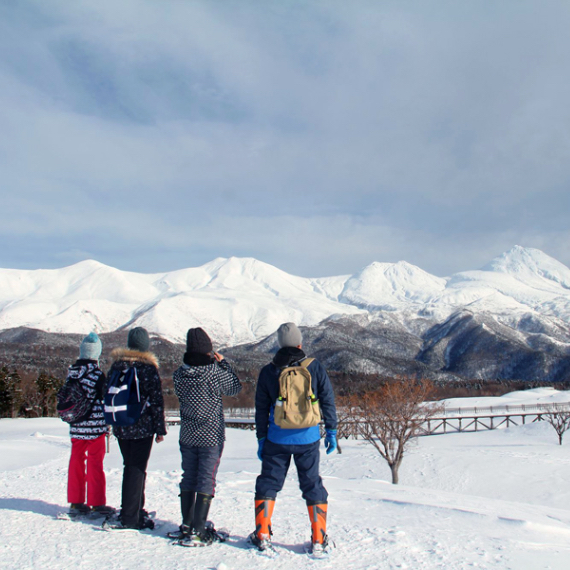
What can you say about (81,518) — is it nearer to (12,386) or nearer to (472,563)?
(472,563)

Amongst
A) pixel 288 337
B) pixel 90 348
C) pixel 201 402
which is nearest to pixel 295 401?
pixel 288 337

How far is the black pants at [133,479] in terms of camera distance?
5.21m

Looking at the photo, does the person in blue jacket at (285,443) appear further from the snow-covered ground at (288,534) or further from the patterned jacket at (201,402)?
the patterned jacket at (201,402)

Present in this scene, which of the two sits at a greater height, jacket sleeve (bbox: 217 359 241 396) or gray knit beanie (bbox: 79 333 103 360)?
gray knit beanie (bbox: 79 333 103 360)

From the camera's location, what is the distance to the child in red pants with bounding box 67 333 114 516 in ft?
18.8

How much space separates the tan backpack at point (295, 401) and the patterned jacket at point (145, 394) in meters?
1.47

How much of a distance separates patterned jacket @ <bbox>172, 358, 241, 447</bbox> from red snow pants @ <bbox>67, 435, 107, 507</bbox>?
1364mm

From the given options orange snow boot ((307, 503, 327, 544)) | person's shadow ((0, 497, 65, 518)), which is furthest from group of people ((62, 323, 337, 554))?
person's shadow ((0, 497, 65, 518))

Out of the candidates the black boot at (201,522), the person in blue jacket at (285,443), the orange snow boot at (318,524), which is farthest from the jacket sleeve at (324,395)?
the black boot at (201,522)

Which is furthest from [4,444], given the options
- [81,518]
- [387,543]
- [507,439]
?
[507,439]

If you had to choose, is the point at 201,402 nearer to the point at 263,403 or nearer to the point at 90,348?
the point at 263,403

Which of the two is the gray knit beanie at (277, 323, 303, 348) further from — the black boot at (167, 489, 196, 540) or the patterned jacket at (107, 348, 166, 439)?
the black boot at (167, 489, 196, 540)

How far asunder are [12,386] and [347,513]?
2599 inches

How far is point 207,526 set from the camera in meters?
5.02
